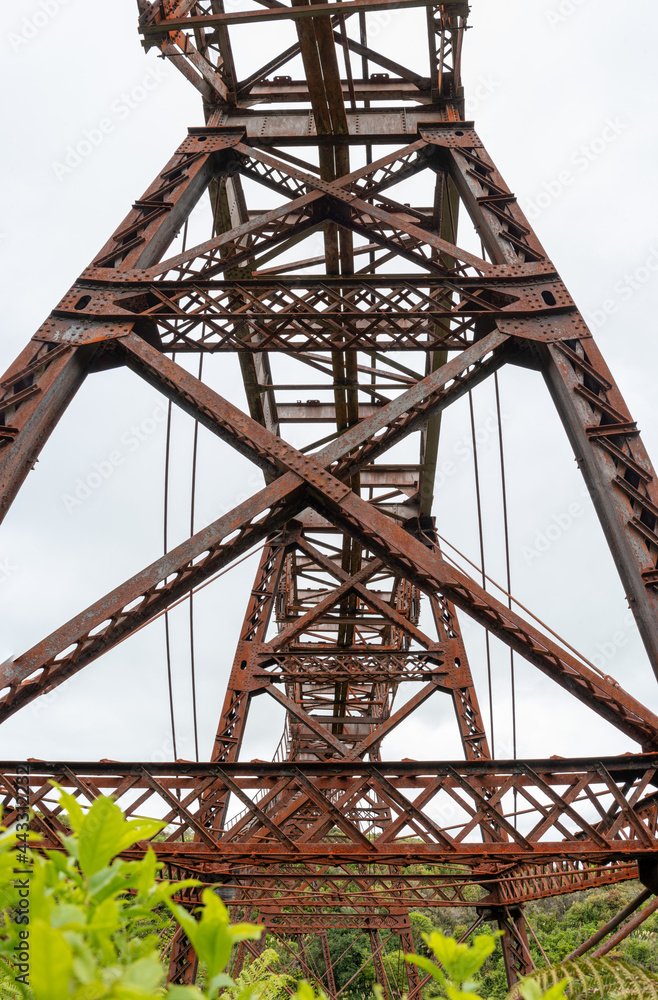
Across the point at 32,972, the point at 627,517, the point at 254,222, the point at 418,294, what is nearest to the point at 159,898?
the point at 32,972

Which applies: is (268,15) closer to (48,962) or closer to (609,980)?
(609,980)

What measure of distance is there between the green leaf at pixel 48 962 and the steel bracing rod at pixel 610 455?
4.71 meters

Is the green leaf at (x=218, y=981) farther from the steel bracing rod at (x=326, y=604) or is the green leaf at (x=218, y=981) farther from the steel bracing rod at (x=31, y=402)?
the steel bracing rod at (x=326, y=604)

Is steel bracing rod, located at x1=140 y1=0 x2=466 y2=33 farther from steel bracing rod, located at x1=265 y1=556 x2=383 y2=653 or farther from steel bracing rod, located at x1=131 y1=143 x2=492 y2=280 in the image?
steel bracing rod, located at x1=265 y1=556 x2=383 y2=653

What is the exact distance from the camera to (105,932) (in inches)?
41.6

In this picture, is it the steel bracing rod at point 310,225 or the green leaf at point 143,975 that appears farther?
the steel bracing rod at point 310,225

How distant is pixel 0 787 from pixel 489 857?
366 cm

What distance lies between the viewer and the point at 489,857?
5.52 meters

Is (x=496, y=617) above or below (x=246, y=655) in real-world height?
below

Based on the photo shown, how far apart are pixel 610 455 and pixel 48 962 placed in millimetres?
5520

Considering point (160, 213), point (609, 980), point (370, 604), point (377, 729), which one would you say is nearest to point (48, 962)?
point (609, 980)

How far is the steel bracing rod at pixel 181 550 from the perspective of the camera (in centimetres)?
507

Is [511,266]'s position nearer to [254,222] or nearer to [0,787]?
[254,222]

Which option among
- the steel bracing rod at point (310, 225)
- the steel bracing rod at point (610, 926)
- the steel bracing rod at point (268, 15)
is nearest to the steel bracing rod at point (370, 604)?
the steel bracing rod at point (610, 926)
